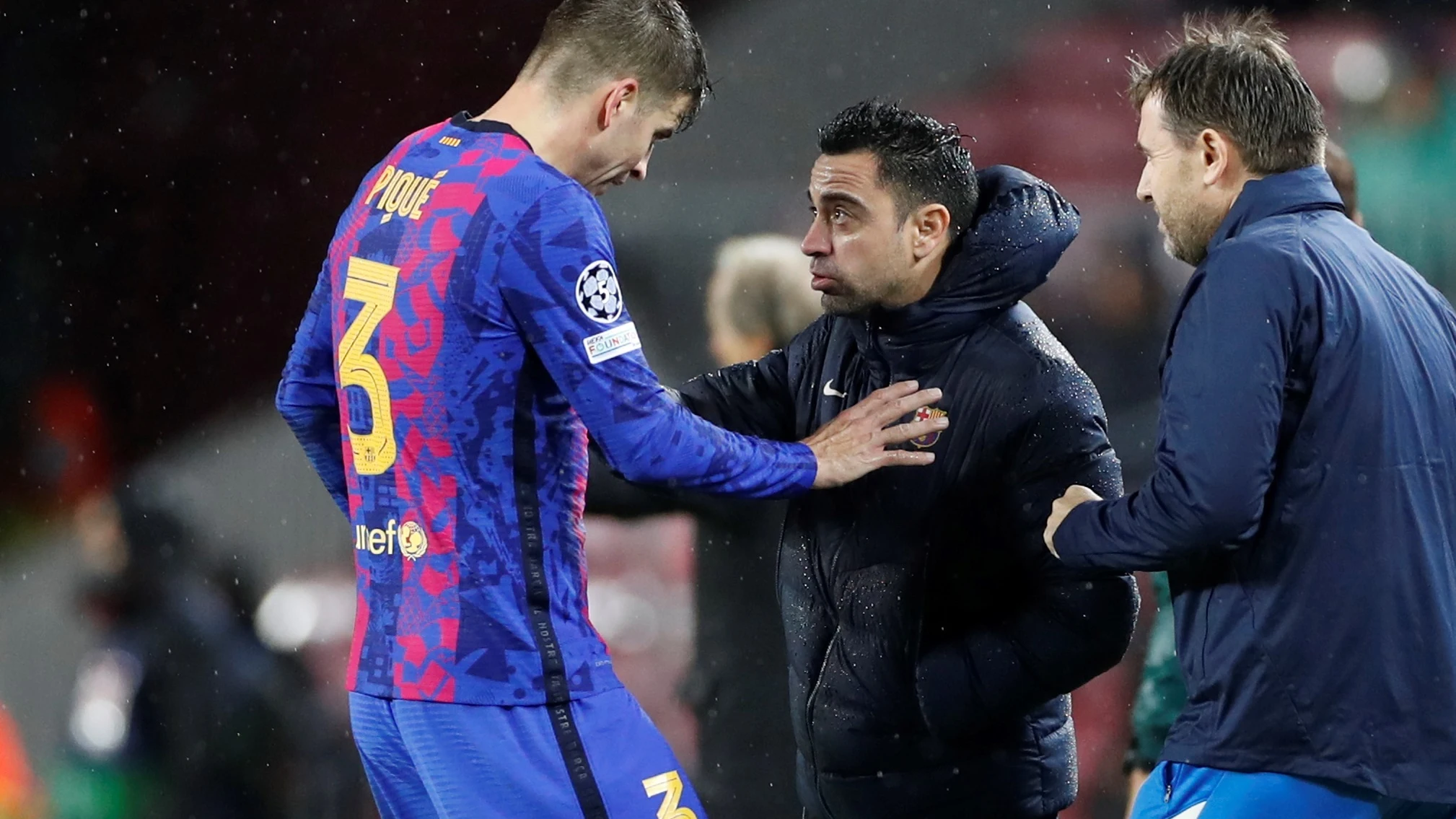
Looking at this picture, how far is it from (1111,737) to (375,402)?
231 centimetres

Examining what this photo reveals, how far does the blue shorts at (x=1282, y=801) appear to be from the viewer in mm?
1740

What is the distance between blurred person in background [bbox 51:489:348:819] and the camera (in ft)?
11.3

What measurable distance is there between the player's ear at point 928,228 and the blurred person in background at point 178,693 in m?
1.84

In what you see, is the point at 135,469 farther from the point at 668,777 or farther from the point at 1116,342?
the point at 1116,342

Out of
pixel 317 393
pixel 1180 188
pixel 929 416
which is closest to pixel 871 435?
pixel 929 416

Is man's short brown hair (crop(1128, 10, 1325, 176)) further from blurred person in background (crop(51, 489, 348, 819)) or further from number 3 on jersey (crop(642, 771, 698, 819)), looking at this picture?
blurred person in background (crop(51, 489, 348, 819))

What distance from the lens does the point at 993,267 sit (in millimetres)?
2281

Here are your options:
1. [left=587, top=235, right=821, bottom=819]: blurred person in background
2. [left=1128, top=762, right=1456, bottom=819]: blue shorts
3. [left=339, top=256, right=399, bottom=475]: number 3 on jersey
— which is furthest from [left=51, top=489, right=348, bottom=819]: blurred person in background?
[left=1128, top=762, right=1456, bottom=819]: blue shorts

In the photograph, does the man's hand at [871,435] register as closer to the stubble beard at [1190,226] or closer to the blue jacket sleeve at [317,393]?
the stubble beard at [1190,226]

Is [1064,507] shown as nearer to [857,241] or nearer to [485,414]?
[857,241]

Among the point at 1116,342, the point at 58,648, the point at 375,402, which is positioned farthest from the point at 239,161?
the point at 1116,342

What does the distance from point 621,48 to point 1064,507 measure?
0.81m

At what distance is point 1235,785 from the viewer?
69.4 inches

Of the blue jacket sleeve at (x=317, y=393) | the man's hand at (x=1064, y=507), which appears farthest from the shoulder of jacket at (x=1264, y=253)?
the blue jacket sleeve at (x=317, y=393)
